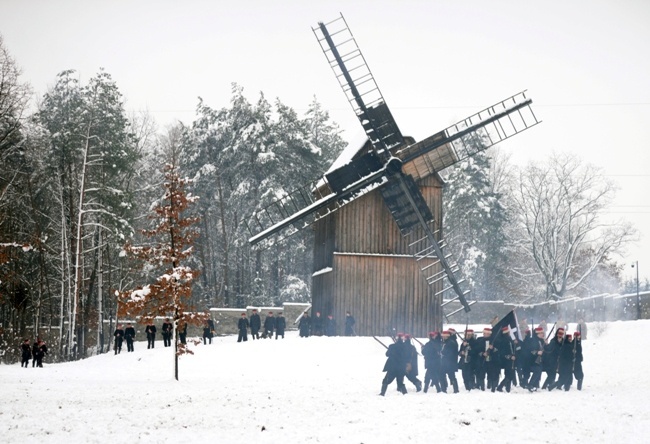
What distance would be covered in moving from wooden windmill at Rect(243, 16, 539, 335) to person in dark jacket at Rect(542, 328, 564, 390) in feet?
35.5

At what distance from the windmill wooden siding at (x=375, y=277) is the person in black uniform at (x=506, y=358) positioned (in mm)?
11448

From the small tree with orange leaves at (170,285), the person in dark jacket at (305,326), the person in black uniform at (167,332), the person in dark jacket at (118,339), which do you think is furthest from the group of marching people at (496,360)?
the person in dark jacket at (118,339)

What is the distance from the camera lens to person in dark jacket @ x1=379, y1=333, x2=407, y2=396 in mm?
18578

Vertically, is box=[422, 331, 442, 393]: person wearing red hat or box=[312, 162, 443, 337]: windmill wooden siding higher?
box=[312, 162, 443, 337]: windmill wooden siding

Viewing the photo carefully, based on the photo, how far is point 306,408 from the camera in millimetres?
15922

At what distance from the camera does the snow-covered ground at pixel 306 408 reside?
13.2 m

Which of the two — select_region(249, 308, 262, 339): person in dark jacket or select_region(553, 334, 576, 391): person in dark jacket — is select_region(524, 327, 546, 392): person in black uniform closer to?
select_region(553, 334, 576, 391): person in dark jacket

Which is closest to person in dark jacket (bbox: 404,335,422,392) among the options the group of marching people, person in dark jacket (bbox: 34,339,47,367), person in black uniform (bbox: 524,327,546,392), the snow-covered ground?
the group of marching people

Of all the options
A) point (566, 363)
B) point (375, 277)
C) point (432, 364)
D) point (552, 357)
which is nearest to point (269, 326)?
point (375, 277)

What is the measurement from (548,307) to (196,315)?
29.2 metres

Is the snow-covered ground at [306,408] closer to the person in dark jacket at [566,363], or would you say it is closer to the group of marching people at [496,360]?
the person in dark jacket at [566,363]

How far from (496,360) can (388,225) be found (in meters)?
12.5

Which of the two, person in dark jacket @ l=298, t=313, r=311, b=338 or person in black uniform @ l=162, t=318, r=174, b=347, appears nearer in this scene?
person in dark jacket @ l=298, t=313, r=311, b=338

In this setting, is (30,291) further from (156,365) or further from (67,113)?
(156,365)
